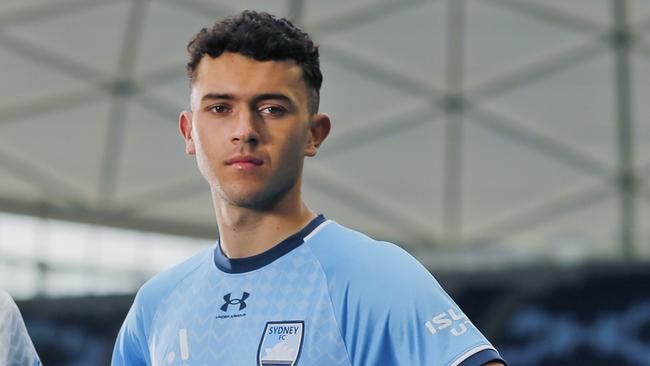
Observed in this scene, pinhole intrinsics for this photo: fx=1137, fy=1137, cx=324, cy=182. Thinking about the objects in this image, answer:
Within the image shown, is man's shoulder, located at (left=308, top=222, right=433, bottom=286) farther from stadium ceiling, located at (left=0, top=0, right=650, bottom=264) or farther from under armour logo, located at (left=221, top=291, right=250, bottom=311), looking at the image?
stadium ceiling, located at (left=0, top=0, right=650, bottom=264)

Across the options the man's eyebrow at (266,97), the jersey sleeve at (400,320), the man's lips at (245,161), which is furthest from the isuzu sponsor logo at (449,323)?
the man's eyebrow at (266,97)

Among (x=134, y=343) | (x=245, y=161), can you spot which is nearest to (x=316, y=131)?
(x=245, y=161)

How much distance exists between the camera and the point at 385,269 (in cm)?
336

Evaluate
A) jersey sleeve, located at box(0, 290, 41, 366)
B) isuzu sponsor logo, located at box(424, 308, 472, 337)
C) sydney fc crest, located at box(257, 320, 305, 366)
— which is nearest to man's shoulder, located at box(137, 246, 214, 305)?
jersey sleeve, located at box(0, 290, 41, 366)

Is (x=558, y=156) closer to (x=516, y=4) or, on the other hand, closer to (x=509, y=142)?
(x=509, y=142)

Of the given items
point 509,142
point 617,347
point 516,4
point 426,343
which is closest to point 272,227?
point 426,343

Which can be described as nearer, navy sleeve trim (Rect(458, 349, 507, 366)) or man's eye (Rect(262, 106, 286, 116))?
navy sleeve trim (Rect(458, 349, 507, 366))

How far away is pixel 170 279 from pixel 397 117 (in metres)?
16.1

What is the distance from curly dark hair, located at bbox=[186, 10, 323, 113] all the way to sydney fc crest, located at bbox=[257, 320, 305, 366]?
2.21ft

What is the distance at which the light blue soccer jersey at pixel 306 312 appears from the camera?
3.22 metres

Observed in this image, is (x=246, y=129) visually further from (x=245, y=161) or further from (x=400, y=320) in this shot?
(x=400, y=320)

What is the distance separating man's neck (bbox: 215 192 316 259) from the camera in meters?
3.58

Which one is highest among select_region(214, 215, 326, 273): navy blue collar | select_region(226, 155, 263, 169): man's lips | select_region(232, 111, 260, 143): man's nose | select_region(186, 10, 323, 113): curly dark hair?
select_region(186, 10, 323, 113): curly dark hair

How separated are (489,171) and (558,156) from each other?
1.33m
